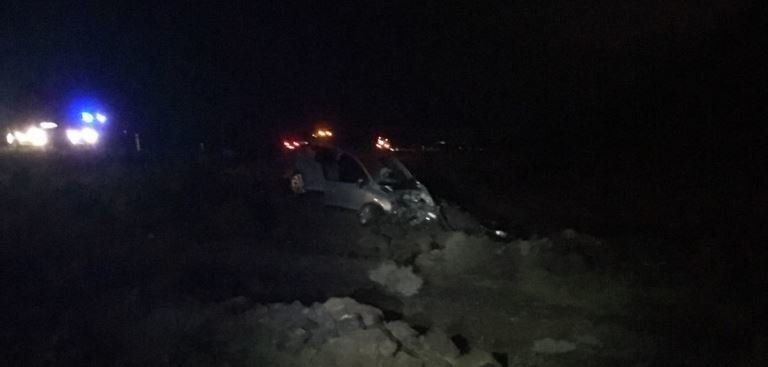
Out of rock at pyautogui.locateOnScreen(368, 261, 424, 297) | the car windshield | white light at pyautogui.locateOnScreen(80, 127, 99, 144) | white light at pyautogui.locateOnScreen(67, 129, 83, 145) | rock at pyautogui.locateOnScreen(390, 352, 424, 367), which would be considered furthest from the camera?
white light at pyautogui.locateOnScreen(80, 127, 99, 144)

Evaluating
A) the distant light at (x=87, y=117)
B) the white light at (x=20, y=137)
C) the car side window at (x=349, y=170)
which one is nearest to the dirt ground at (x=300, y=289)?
the car side window at (x=349, y=170)

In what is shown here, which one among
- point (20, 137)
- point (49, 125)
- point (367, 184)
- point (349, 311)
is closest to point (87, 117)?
point (49, 125)

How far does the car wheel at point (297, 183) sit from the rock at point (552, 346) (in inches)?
385

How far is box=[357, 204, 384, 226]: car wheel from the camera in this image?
1600 centimetres

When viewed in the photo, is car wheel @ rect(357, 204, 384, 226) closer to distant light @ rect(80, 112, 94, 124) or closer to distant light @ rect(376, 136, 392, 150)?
distant light @ rect(376, 136, 392, 150)

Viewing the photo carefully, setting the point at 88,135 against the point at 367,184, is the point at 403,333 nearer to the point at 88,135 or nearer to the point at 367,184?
the point at 367,184

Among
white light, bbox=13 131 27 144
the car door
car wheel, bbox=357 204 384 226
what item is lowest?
car wheel, bbox=357 204 384 226

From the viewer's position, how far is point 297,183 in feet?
61.6

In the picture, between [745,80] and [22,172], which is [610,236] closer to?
[22,172]

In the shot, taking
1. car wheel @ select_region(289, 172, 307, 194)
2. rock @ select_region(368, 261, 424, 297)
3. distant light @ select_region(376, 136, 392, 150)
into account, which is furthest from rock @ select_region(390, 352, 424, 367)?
car wheel @ select_region(289, 172, 307, 194)

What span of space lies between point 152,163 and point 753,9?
25894 millimetres

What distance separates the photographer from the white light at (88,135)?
118ft

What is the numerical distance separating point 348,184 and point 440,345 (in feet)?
28.2

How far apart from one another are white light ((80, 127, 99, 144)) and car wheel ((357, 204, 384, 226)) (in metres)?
22.6
